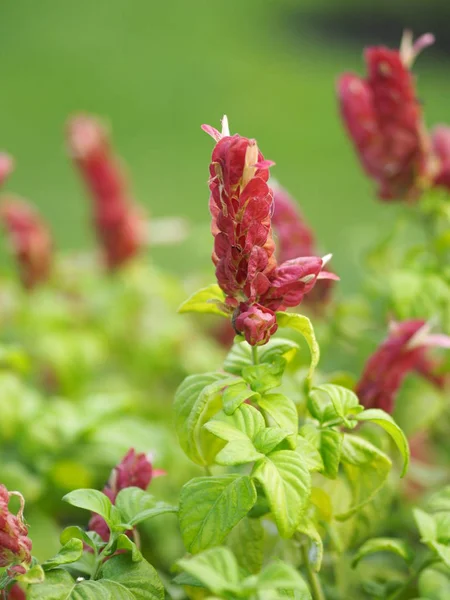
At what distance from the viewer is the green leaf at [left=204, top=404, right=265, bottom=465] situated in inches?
27.8

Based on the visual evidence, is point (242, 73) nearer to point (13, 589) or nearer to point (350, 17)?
point (350, 17)

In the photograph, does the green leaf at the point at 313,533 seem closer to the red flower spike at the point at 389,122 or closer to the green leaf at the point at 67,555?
the green leaf at the point at 67,555

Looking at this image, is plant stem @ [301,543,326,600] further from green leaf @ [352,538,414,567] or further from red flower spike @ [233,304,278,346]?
red flower spike @ [233,304,278,346]

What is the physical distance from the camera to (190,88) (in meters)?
5.54

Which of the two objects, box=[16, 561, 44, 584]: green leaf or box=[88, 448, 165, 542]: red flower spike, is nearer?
box=[16, 561, 44, 584]: green leaf

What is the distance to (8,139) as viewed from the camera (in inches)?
190

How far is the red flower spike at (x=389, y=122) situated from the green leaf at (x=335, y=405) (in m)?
0.53

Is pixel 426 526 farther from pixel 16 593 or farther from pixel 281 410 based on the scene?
pixel 16 593

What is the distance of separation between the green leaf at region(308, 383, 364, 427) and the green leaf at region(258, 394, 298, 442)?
0.04 meters

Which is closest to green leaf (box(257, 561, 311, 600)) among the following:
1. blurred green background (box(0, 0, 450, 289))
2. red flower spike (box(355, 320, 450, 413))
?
red flower spike (box(355, 320, 450, 413))

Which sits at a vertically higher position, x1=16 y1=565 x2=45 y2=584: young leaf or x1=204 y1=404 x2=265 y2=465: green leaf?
x1=204 y1=404 x2=265 y2=465: green leaf

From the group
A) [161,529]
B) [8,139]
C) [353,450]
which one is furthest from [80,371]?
[8,139]

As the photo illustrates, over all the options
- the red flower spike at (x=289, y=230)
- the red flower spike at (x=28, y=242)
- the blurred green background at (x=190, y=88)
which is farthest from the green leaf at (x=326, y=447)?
the blurred green background at (x=190, y=88)

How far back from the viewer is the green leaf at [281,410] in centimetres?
78
